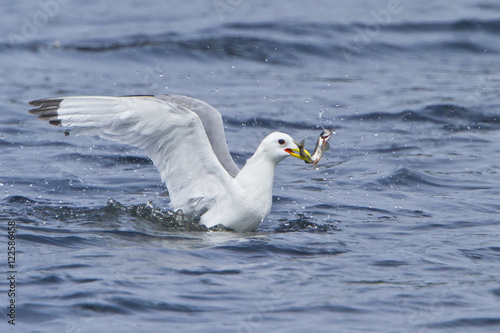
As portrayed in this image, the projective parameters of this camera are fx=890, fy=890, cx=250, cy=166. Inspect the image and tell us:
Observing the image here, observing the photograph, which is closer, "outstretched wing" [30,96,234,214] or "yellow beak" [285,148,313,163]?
"outstretched wing" [30,96,234,214]

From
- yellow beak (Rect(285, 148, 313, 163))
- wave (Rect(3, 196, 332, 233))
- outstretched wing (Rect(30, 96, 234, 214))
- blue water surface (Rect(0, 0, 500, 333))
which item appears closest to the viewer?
blue water surface (Rect(0, 0, 500, 333))

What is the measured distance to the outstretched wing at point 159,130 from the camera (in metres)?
8.01

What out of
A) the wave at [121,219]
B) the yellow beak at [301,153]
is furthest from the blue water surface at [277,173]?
the yellow beak at [301,153]

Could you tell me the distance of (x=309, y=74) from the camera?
17094 millimetres

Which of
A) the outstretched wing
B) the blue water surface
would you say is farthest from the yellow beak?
the blue water surface

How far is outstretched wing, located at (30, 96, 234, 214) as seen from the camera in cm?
801

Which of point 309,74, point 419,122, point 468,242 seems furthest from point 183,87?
point 468,242

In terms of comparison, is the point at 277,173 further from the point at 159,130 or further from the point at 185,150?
the point at 159,130

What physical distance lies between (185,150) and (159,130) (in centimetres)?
32

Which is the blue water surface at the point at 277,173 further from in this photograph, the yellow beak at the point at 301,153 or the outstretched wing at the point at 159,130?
the yellow beak at the point at 301,153

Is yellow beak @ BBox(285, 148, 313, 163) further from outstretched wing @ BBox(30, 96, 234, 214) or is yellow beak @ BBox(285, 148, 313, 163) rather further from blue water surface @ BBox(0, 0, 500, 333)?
blue water surface @ BBox(0, 0, 500, 333)

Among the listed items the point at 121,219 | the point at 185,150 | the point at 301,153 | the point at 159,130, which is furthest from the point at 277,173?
the point at 159,130

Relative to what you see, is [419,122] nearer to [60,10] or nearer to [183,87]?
[183,87]

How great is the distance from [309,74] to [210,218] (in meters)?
8.90
